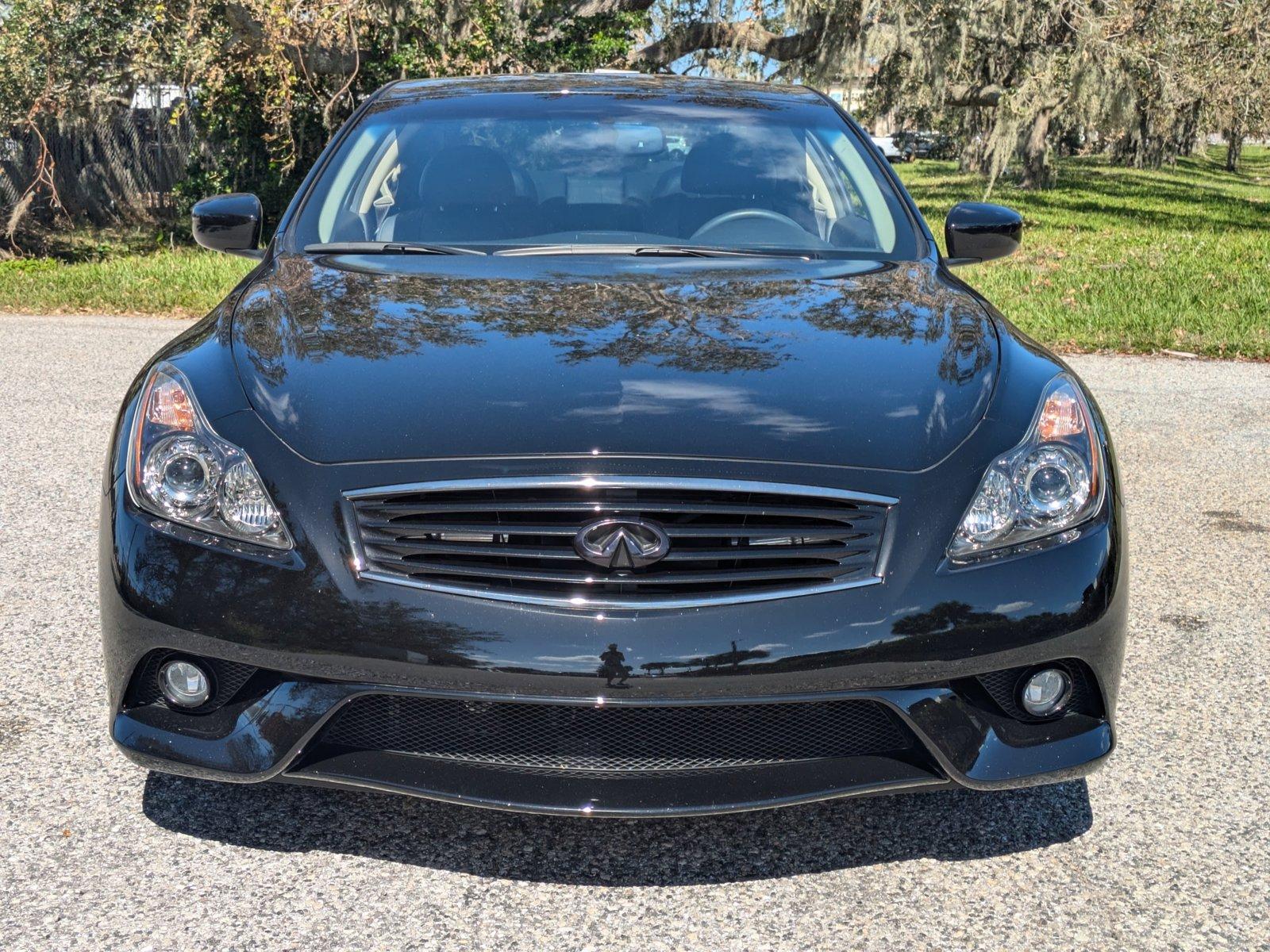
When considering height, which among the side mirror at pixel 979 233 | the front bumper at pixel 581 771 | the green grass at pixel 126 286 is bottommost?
the green grass at pixel 126 286

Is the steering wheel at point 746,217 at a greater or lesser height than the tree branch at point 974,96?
greater

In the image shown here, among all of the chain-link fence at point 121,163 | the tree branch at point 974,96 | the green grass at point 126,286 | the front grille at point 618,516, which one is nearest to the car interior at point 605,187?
the front grille at point 618,516

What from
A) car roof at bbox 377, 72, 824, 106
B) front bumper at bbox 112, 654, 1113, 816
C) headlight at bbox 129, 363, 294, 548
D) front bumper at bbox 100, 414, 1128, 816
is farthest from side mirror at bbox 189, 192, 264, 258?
front bumper at bbox 112, 654, 1113, 816

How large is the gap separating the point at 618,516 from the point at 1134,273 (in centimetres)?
1105

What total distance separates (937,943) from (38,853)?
1.67 m

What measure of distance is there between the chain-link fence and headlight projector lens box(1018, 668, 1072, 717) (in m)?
15.7

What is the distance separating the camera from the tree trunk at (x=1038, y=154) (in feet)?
77.5

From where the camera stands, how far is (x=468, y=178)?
155 inches

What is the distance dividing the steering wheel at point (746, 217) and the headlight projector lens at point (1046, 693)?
1.72 metres

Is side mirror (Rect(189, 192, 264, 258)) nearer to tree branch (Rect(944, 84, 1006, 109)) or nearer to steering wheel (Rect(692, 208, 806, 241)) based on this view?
steering wheel (Rect(692, 208, 806, 241))

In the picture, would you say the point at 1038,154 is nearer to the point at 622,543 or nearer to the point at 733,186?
the point at 733,186

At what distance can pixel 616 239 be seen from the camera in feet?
12.3

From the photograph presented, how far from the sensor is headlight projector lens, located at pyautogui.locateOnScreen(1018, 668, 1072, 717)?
2.50m

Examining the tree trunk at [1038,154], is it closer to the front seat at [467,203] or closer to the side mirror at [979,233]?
the side mirror at [979,233]
